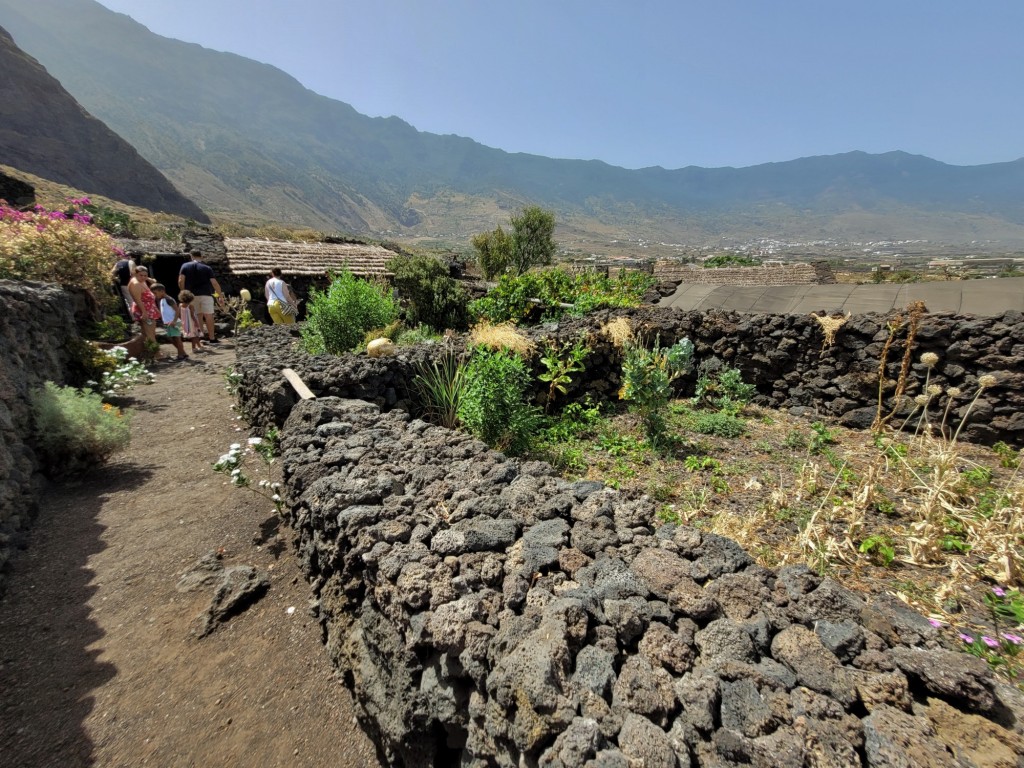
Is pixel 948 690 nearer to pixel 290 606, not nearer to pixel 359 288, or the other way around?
pixel 290 606


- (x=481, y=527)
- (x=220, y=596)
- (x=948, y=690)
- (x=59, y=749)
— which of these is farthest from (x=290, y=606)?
(x=948, y=690)

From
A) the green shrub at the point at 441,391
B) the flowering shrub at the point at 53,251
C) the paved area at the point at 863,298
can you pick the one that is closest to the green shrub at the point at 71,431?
the green shrub at the point at 441,391

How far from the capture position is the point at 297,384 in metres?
4.65

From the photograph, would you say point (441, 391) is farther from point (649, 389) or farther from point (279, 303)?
point (279, 303)

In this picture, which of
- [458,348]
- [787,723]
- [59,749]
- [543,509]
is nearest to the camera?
[787,723]

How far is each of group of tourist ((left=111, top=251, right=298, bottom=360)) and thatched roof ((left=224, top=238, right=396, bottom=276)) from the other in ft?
10.1

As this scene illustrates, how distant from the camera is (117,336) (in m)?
8.18

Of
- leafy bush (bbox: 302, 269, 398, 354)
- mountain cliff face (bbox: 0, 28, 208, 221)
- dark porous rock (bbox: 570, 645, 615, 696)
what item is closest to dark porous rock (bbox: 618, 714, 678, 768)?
dark porous rock (bbox: 570, 645, 615, 696)

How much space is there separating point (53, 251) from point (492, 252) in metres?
33.8

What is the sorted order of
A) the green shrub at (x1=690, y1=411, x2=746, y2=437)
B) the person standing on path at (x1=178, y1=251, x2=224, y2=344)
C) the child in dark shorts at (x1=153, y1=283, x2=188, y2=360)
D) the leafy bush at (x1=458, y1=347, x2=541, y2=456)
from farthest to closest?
the person standing on path at (x1=178, y1=251, x2=224, y2=344) < the child in dark shorts at (x1=153, y1=283, x2=188, y2=360) < the green shrub at (x1=690, y1=411, x2=746, y2=437) < the leafy bush at (x1=458, y1=347, x2=541, y2=456)

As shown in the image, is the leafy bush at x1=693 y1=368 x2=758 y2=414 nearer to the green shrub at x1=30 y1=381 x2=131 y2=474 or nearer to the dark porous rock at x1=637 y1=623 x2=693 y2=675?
the dark porous rock at x1=637 y1=623 x2=693 y2=675

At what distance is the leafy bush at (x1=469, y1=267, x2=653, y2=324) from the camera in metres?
8.65

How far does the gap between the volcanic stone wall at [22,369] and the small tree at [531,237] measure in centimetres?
3666

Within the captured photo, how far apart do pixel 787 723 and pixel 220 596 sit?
3365 mm
